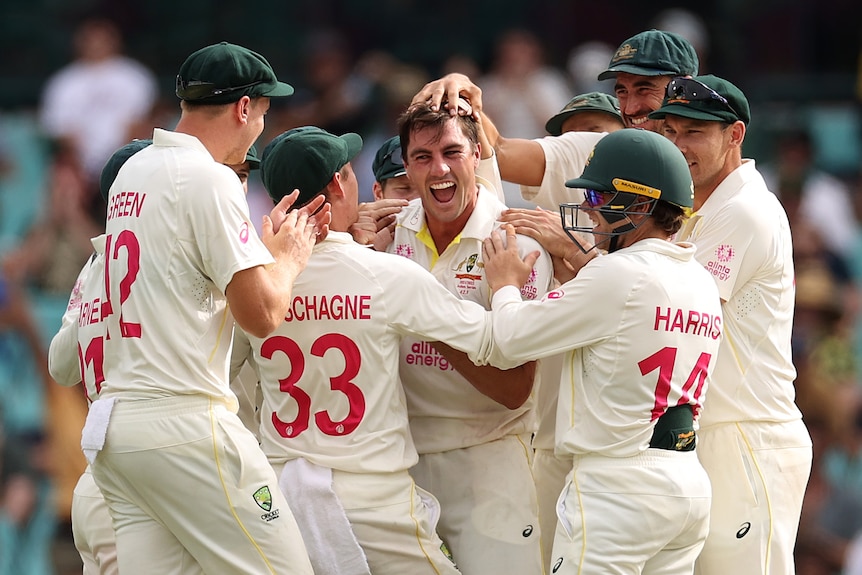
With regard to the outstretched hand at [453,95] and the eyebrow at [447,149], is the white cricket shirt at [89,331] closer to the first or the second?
the eyebrow at [447,149]

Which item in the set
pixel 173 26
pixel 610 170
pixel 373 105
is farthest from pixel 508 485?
pixel 173 26


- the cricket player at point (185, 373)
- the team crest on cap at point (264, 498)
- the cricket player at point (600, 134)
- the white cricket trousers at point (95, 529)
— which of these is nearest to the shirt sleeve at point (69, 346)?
the white cricket trousers at point (95, 529)

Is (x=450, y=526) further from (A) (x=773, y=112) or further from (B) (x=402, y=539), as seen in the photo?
(A) (x=773, y=112)

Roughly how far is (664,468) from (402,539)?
1.10 metres

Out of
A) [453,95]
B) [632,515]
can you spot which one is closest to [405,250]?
[453,95]

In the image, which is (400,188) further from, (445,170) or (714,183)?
(714,183)

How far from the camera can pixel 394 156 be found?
7.16m

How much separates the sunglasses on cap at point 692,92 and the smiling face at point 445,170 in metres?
0.93

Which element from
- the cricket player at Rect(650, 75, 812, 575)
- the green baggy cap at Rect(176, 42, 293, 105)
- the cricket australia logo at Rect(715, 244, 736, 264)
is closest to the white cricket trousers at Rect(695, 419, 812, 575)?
the cricket player at Rect(650, 75, 812, 575)

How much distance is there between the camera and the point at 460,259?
6.37 m

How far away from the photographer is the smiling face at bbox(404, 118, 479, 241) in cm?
627

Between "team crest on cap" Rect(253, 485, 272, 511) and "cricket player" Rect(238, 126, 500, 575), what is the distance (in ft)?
0.89

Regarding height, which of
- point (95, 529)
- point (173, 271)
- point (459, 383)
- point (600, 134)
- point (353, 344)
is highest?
point (600, 134)

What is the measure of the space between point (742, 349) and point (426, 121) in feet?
5.55
